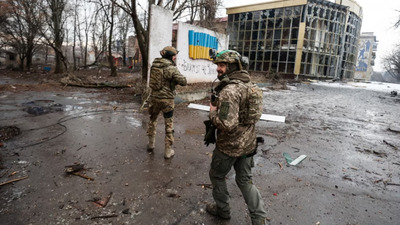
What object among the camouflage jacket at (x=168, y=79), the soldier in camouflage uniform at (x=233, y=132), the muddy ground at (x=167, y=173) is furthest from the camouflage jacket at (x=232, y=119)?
the camouflage jacket at (x=168, y=79)

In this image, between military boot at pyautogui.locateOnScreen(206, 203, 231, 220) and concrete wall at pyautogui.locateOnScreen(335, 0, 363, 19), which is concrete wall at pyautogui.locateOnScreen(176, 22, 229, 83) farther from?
concrete wall at pyautogui.locateOnScreen(335, 0, 363, 19)

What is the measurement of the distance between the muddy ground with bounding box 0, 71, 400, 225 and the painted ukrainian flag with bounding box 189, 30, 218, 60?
17.5ft

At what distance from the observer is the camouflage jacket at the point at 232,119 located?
1.98m

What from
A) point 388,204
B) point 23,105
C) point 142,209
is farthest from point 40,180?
point 23,105

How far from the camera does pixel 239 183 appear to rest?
2260 millimetres

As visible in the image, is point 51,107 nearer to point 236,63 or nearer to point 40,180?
point 40,180

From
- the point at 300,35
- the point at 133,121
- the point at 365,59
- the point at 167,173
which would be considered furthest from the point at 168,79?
the point at 365,59

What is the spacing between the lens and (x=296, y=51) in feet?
62.1

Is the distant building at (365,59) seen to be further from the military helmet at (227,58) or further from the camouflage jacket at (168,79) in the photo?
the military helmet at (227,58)

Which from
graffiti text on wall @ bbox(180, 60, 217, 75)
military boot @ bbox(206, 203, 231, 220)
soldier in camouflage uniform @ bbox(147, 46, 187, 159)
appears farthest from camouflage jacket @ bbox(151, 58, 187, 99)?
graffiti text on wall @ bbox(180, 60, 217, 75)

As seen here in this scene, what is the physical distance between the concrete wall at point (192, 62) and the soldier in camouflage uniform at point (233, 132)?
320 inches

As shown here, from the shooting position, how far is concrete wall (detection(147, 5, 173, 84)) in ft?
27.1

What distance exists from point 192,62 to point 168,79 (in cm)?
737

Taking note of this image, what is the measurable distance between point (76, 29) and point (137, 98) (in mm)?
32588
